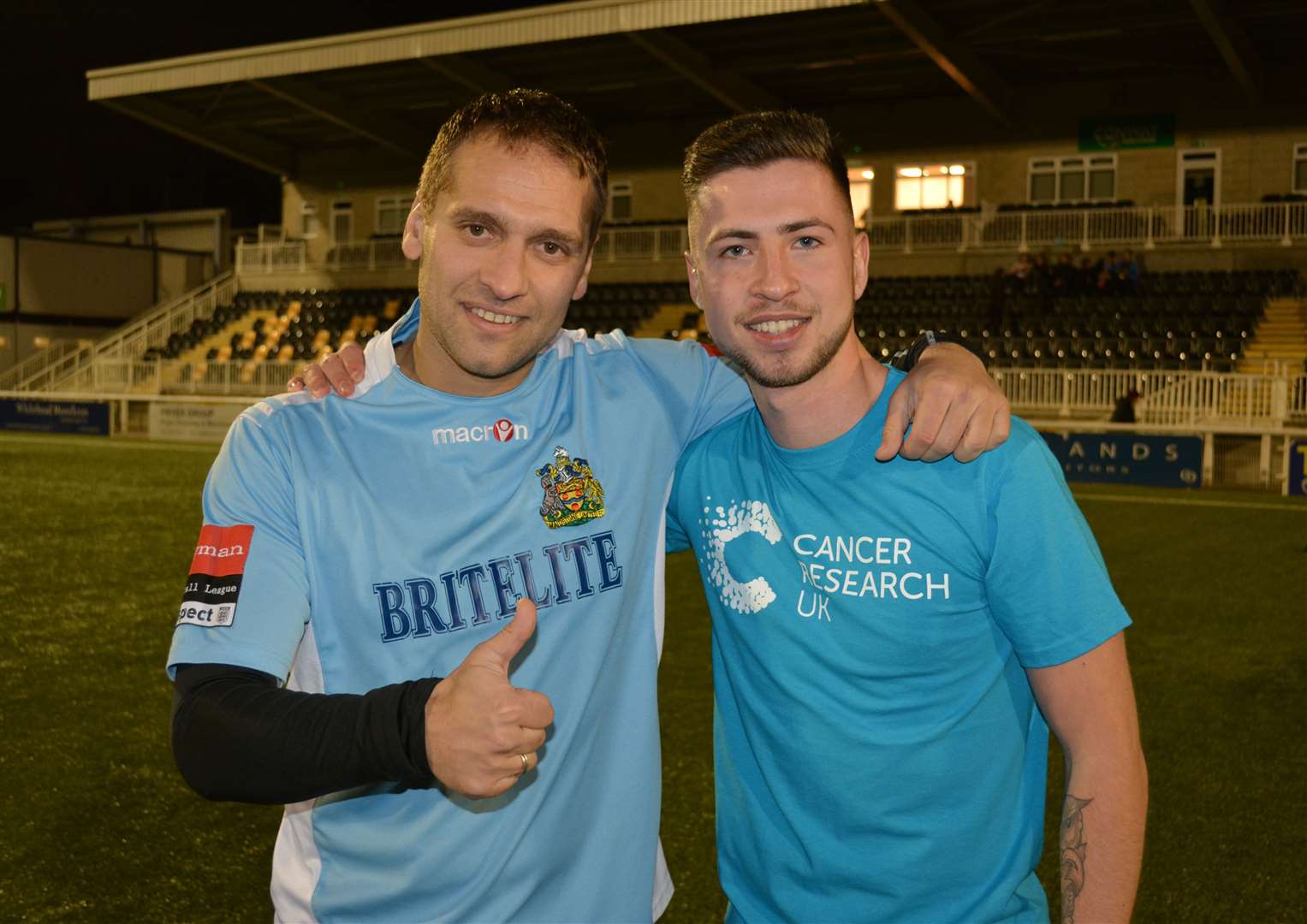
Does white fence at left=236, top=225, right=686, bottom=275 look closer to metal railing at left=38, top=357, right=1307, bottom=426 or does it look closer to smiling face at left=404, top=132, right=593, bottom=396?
metal railing at left=38, top=357, right=1307, bottom=426

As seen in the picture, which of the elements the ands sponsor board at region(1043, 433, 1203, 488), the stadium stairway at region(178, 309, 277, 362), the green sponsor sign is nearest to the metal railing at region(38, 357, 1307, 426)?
the ands sponsor board at region(1043, 433, 1203, 488)

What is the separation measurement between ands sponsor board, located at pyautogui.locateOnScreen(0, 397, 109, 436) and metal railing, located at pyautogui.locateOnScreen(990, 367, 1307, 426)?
1869cm

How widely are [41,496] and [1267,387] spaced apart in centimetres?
1605

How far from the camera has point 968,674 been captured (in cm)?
183

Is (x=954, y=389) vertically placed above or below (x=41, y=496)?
above

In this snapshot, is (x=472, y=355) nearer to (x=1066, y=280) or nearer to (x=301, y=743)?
(x=301, y=743)

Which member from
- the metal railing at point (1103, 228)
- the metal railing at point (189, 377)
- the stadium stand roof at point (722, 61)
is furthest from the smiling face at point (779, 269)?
the metal railing at point (189, 377)

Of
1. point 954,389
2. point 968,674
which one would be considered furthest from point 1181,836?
point 954,389

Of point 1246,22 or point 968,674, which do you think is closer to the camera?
point 968,674

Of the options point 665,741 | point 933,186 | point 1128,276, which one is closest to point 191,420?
point 933,186

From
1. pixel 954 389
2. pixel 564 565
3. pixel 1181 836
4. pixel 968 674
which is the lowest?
pixel 1181 836

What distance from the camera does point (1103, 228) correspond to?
2262 cm

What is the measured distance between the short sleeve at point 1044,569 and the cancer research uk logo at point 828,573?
A: 0.11m

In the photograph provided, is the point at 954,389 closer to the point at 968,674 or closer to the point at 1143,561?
the point at 968,674
